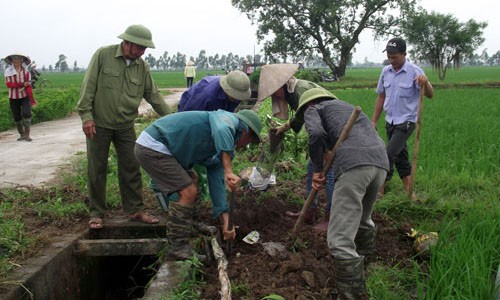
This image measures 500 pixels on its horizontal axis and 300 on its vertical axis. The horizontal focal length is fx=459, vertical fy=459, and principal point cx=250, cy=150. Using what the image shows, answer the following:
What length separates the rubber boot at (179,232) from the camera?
10.9ft

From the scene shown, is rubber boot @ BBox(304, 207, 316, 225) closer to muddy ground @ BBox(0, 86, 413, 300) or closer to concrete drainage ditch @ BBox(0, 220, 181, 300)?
muddy ground @ BBox(0, 86, 413, 300)

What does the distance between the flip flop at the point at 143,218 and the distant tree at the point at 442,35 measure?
30.5m

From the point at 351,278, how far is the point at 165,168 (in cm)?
149

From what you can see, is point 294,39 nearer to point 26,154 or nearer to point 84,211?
point 26,154

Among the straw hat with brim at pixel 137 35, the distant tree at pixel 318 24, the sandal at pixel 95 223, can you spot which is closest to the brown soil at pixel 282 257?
the sandal at pixel 95 223

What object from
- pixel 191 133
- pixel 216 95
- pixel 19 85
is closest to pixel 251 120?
pixel 191 133

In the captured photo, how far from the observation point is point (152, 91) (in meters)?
4.29

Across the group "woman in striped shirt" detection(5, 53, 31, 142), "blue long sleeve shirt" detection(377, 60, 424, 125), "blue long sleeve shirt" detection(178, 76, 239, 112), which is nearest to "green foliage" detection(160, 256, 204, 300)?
"blue long sleeve shirt" detection(178, 76, 239, 112)

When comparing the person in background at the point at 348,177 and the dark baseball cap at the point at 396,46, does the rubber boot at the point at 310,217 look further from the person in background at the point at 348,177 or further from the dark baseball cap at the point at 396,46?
the dark baseball cap at the point at 396,46

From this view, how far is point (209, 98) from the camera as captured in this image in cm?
401

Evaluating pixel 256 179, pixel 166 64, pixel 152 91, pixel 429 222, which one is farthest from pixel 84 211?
pixel 166 64

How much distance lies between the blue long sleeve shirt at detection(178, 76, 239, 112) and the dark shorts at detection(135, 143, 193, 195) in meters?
0.85

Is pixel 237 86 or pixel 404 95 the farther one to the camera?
pixel 404 95

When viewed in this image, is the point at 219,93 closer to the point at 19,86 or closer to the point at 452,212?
the point at 452,212
